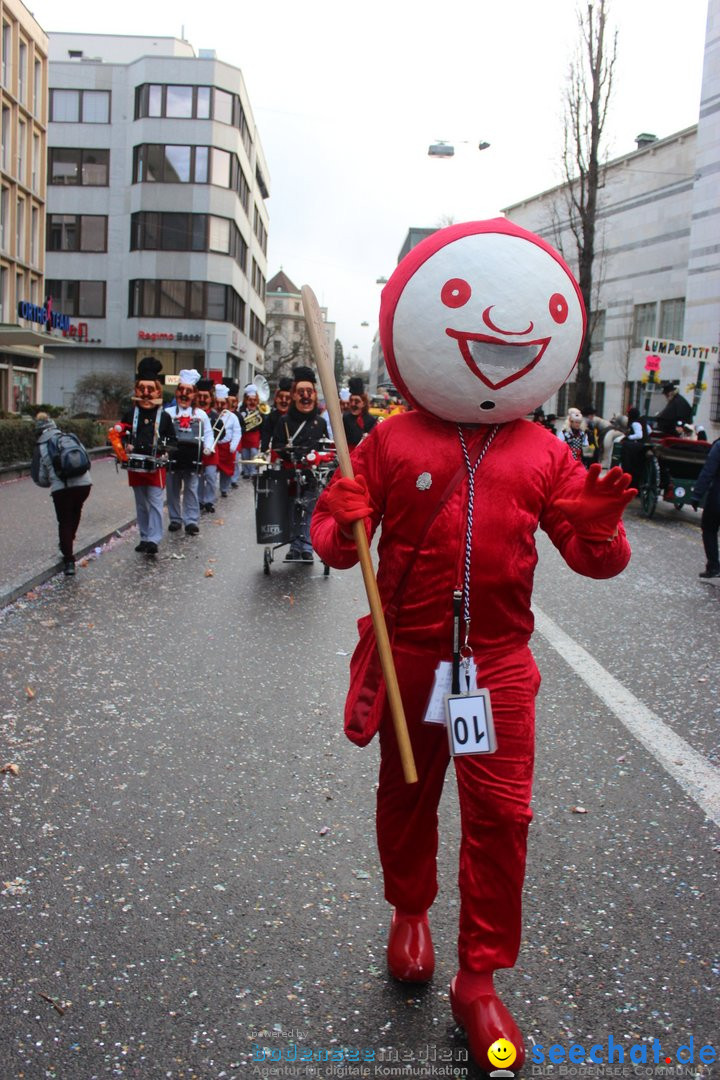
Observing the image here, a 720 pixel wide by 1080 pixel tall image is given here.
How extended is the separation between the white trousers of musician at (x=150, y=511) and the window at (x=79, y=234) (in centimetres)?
4844

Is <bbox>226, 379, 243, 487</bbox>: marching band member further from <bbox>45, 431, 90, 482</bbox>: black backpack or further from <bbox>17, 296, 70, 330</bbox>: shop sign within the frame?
<bbox>17, 296, 70, 330</bbox>: shop sign

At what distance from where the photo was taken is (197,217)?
54375mm

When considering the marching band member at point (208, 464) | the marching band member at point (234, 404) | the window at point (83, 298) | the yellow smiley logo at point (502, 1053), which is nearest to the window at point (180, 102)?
the window at point (83, 298)

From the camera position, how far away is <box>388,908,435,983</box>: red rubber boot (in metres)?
2.91

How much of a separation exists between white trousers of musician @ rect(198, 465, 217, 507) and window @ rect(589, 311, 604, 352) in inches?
1313

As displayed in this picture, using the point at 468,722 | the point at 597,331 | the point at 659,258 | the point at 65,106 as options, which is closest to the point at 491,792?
the point at 468,722

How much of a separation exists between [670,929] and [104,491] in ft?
54.2

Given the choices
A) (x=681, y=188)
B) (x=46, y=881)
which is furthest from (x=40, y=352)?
(x=46, y=881)

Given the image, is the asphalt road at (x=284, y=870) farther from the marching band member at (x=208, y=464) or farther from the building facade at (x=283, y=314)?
the building facade at (x=283, y=314)

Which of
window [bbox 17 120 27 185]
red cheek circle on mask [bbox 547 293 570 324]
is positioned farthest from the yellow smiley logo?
window [bbox 17 120 27 185]

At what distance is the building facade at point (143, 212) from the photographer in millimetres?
53969

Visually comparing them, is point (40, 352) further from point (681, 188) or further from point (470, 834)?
point (470, 834)

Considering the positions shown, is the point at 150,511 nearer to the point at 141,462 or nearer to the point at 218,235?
the point at 141,462

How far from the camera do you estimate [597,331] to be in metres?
47.6
